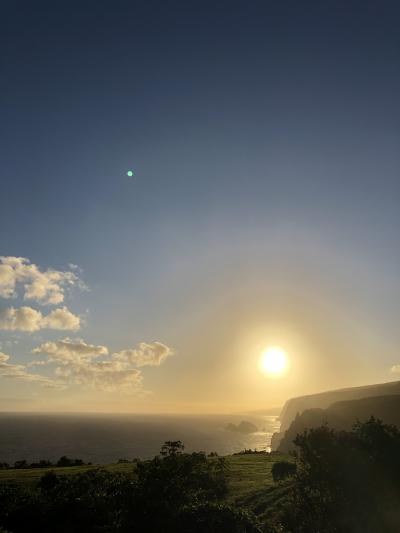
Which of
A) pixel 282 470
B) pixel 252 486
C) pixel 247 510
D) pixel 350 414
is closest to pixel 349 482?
pixel 247 510

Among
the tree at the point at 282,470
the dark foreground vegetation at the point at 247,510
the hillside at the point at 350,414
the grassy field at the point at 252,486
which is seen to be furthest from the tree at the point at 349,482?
the hillside at the point at 350,414

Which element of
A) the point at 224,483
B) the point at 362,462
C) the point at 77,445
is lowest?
the point at 77,445

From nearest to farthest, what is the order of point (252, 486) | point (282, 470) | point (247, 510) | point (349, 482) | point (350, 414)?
point (349, 482) < point (247, 510) < point (252, 486) < point (282, 470) < point (350, 414)

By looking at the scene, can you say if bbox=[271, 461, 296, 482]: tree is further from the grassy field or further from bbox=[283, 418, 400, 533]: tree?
bbox=[283, 418, 400, 533]: tree

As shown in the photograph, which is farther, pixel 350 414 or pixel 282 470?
pixel 350 414

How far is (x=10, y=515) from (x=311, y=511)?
780 inches

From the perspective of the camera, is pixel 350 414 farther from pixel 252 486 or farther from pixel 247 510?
pixel 247 510

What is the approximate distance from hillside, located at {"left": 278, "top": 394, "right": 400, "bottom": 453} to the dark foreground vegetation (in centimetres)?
6970

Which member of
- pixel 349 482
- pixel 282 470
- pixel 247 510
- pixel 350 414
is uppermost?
pixel 350 414

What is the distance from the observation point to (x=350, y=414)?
9538cm

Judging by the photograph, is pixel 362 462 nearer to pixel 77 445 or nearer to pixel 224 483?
pixel 224 483

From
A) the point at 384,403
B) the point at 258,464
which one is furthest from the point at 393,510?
the point at 384,403

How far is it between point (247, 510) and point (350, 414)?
82915 mm

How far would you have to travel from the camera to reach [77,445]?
525 feet
